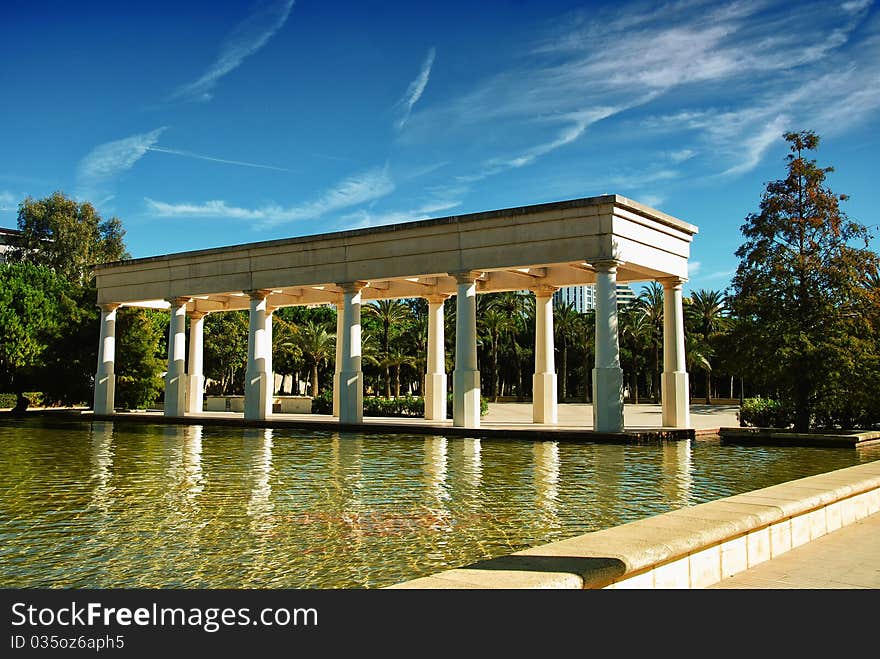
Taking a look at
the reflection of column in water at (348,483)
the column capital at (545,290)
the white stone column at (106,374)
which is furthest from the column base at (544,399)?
the white stone column at (106,374)

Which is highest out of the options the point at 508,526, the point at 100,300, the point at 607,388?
the point at 100,300

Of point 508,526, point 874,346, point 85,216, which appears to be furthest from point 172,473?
point 85,216

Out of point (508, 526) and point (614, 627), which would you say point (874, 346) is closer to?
point (508, 526)

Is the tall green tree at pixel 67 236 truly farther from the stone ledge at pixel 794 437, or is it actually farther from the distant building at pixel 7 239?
the stone ledge at pixel 794 437

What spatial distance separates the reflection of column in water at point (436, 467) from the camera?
40.1 ft

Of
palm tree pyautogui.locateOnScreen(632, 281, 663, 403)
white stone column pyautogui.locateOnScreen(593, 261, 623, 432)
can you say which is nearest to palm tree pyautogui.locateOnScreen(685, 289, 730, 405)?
palm tree pyautogui.locateOnScreen(632, 281, 663, 403)

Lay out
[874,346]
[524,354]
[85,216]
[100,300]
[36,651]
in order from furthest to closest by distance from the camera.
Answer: [524,354] < [85,216] < [100,300] < [874,346] < [36,651]

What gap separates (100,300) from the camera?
3944 centimetres

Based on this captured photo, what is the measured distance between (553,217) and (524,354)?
5552cm

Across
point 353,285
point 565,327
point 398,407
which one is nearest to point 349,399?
point 353,285

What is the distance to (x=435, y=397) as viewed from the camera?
112 ft

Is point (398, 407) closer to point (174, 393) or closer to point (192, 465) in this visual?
point (174, 393)

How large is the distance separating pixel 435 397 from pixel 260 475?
66.1ft

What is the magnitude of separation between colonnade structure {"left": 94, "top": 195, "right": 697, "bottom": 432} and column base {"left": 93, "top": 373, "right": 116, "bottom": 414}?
0.16ft
